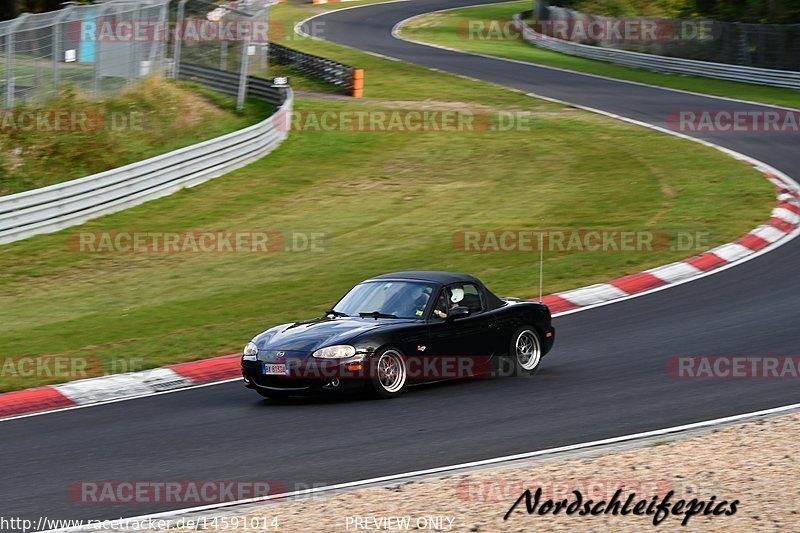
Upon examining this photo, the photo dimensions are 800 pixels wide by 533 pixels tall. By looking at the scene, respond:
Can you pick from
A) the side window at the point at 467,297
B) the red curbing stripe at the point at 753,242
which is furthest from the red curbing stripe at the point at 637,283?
the side window at the point at 467,297

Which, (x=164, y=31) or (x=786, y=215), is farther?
(x=164, y=31)

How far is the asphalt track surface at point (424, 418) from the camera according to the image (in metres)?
8.11

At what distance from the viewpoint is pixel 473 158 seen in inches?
1053

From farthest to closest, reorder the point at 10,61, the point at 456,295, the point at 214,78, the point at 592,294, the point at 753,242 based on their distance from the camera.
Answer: the point at 214,78
the point at 10,61
the point at 753,242
the point at 592,294
the point at 456,295

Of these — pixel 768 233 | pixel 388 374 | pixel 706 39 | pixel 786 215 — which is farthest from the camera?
pixel 706 39

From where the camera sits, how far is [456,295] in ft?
37.2

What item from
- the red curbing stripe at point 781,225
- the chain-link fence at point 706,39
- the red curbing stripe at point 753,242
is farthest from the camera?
the chain-link fence at point 706,39

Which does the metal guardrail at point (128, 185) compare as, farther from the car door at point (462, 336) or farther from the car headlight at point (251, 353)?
the car door at point (462, 336)

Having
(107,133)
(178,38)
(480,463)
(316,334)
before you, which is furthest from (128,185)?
(480,463)

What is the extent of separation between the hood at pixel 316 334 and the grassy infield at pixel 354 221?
7.67 feet

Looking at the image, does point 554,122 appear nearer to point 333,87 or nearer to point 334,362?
point 333,87

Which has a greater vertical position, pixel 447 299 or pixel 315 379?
pixel 447 299

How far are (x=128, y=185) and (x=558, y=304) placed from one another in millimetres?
10269

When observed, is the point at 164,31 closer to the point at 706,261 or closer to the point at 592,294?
the point at 706,261
